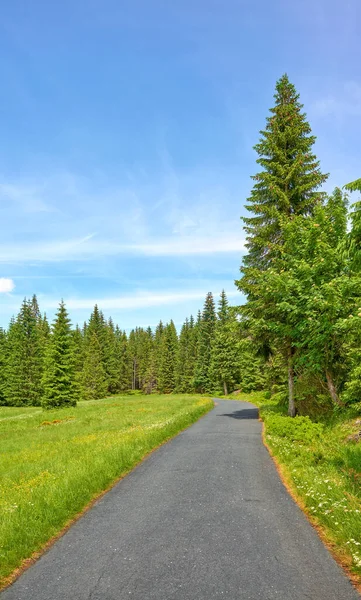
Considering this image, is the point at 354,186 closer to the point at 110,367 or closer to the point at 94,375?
the point at 94,375

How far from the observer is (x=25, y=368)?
200 ft

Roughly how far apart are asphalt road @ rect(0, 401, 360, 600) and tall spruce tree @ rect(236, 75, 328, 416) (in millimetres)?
12008

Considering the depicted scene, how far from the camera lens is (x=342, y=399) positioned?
51.6 feet

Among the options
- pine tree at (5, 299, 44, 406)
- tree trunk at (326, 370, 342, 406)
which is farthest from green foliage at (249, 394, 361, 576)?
pine tree at (5, 299, 44, 406)

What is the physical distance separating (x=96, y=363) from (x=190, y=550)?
72.6 metres

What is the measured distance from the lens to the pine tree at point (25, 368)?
5953cm

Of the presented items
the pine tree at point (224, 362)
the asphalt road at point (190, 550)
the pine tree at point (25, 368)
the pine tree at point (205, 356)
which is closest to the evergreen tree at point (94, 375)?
the pine tree at point (25, 368)

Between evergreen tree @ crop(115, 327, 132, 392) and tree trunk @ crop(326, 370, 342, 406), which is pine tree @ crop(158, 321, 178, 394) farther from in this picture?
tree trunk @ crop(326, 370, 342, 406)

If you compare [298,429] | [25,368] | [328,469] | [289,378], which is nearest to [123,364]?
[25,368]

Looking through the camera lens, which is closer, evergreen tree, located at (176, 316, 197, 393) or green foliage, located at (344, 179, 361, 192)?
green foliage, located at (344, 179, 361, 192)

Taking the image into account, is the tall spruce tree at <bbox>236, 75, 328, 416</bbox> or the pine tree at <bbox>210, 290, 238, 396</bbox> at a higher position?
the tall spruce tree at <bbox>236, 75, 328, 416</bbox>

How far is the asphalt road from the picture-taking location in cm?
463

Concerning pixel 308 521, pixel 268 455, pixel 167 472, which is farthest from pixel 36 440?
pixel 308 521

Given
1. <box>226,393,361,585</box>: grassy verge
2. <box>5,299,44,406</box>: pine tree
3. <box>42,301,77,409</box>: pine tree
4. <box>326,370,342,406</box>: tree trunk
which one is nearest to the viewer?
<box>226,393,361,585</box>: grassy verge
